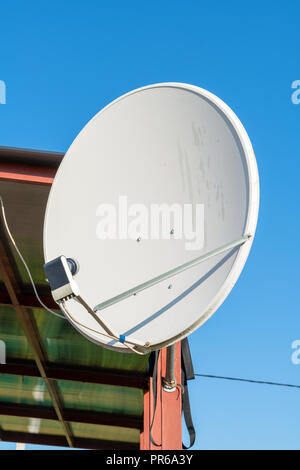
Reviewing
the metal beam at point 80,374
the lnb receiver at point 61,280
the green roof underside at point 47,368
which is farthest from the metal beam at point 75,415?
the lnb receiver at point 61,280

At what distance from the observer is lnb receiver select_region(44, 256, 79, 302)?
2883 millimetres

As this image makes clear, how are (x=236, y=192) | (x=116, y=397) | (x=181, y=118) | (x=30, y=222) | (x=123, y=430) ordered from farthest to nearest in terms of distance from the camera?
(x=123, y=430)
(x=116, y=397)
(x=30, y=222)
(x=181, y=118)
(x=236, y=192)

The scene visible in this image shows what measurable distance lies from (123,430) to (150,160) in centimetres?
646

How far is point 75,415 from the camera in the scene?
29.8ft

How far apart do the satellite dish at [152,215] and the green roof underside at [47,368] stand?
4.02 feet

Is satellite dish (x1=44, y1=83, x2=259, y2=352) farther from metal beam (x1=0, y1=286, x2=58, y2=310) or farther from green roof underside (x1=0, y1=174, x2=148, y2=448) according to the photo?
metal beam (x1=0, y1=286, x2=58, y2=310)

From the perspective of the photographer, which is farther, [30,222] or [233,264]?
[30,222]

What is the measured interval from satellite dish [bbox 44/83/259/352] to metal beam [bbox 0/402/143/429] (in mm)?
5563

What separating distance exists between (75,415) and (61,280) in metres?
6.73

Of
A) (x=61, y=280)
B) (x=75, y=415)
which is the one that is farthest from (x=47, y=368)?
(x=61, y=280)

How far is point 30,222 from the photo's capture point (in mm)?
5570

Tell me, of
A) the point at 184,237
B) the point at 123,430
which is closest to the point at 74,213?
the point at 184,237

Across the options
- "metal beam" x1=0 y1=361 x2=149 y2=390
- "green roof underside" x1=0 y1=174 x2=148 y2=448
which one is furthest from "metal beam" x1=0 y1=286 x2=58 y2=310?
"metal beam" x1=0 y1=361 x2=149 y2=390
